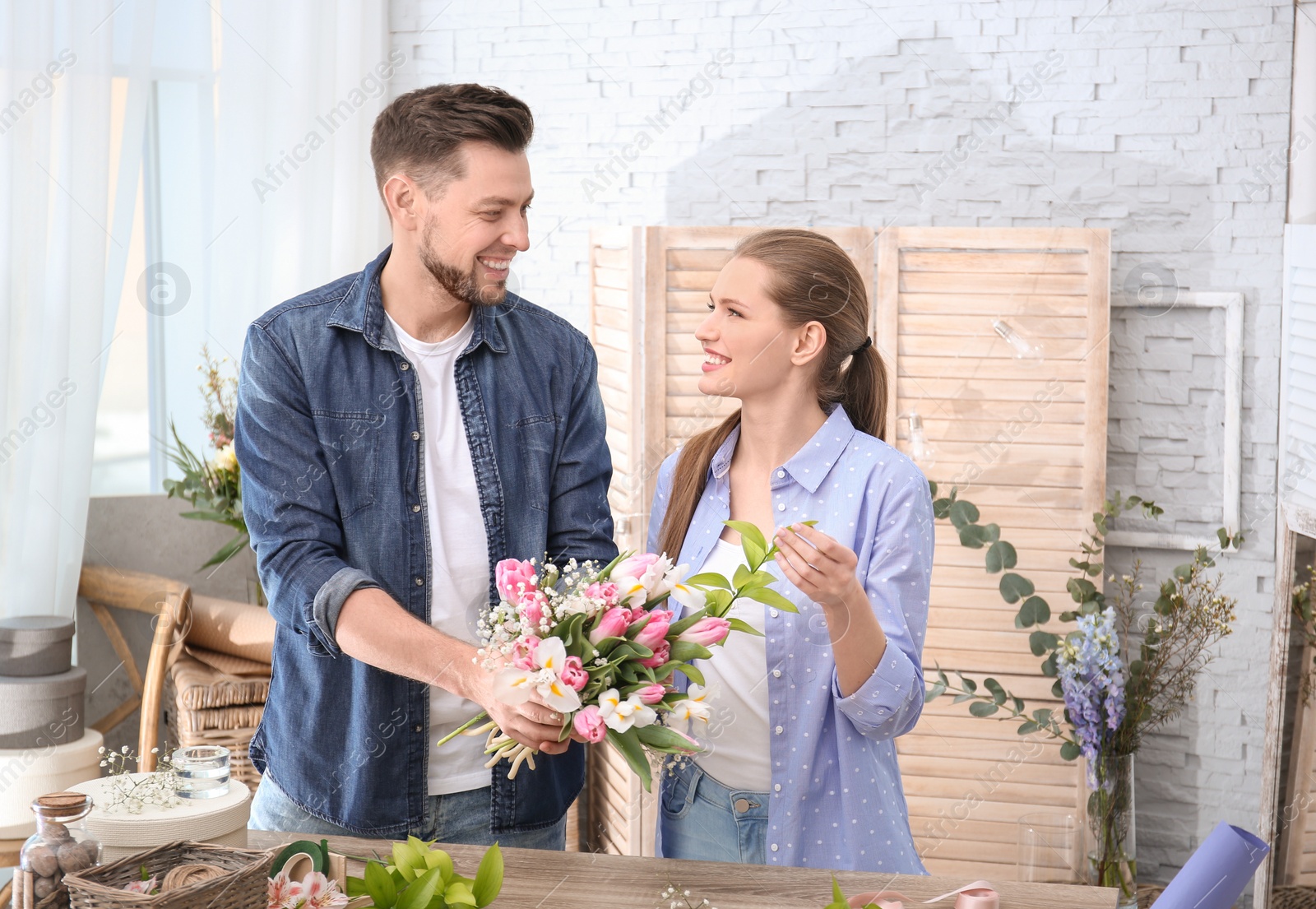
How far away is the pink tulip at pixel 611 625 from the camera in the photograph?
1462mm

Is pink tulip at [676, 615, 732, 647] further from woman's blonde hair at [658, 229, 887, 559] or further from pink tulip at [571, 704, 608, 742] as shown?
woman's blonde hair at [658, 229, 887, 559]

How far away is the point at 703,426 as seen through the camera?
3.44 m

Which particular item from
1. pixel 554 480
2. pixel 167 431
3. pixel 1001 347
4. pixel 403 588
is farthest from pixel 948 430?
pixel 167 431

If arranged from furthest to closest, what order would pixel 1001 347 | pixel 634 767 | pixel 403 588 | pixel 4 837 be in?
pixel 1001 347
pixel 4 837
pixel 403 588
pixel 634 767

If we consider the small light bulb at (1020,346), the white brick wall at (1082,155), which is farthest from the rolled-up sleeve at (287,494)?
the white brick wall at (1082,155)

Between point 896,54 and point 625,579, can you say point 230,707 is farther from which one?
point 896,54

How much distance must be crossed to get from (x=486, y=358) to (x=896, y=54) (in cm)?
239

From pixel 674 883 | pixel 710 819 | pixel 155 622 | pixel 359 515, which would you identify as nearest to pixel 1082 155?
pixel 710 819

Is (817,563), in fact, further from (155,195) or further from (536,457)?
(155,195)

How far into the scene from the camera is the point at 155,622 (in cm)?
352

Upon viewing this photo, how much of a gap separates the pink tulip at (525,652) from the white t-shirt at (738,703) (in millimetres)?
409

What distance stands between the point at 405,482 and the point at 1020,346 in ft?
6.88

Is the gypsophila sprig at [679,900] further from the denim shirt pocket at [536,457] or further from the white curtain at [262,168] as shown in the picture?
the white curtain at [262,168]

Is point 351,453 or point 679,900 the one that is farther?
point 351,453
